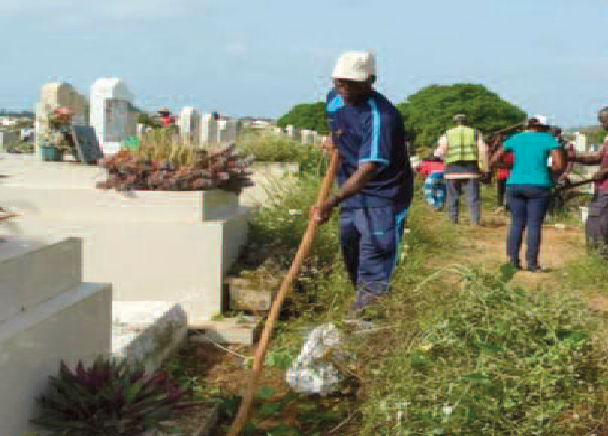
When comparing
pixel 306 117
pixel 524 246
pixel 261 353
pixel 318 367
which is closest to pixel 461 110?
pixel 306 117

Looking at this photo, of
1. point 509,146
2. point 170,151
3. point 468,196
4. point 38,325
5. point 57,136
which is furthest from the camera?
point 468,196

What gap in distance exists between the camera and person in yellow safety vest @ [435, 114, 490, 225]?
10.6 metres

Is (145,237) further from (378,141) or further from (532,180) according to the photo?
(532,180)

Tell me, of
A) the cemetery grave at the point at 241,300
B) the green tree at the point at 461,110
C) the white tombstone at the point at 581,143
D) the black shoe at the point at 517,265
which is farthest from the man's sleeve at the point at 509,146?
the green tree at the point at 461,110

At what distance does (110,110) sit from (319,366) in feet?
23.2

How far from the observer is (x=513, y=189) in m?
7.42

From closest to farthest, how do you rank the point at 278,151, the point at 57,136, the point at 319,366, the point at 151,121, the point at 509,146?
the point at 319,366
the point at 509,146
the point at 57,136
the point at 278,151
the point at 151,121

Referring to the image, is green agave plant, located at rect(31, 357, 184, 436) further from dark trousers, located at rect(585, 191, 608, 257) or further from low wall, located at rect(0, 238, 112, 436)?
dark trousers, located at rect(585, 191, 608, 257)

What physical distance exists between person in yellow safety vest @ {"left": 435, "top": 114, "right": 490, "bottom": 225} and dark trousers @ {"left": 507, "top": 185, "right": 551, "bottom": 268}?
3051 millimetres

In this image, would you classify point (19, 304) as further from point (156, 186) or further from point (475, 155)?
point (475, 155)

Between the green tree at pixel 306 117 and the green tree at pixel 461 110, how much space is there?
28.5ft

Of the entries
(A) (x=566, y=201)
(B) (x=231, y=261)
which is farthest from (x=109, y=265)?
(A) (x=566, y=201)

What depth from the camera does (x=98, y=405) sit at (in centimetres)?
304

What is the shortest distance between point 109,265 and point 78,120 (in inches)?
203
